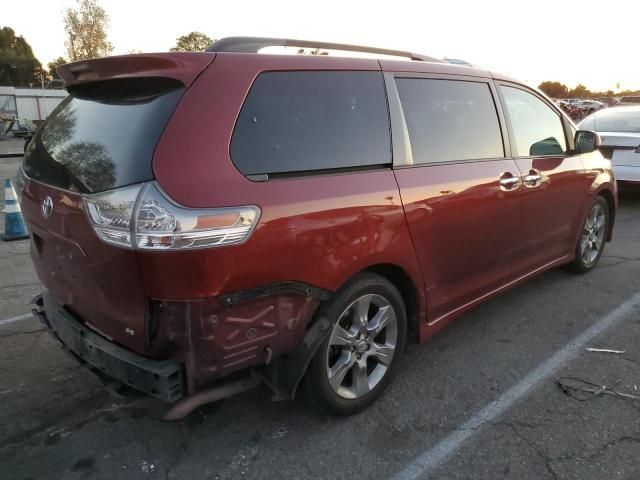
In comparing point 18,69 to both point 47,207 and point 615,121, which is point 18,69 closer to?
point 615,121

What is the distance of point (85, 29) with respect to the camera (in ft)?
168

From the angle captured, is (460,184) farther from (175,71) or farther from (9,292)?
(9,292)

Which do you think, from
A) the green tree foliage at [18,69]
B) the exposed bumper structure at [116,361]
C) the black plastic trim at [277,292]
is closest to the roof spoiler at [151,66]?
the black plastic trim at [277,292]

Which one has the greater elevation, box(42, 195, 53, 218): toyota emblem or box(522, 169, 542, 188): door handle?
box(42, 195, 53, 218): toyota emblem

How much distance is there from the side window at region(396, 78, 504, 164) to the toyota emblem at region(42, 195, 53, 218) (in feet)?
6.11

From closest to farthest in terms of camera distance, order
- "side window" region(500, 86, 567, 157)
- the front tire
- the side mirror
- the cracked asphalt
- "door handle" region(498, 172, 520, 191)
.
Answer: the cracked asphalt < the front tire < "door handle" region(498, 172, 520, 191) < "side window" region(500, 86, 567, 157) < the side mirror

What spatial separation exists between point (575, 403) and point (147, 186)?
8.27 ft

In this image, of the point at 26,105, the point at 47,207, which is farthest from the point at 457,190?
the point at 26,105

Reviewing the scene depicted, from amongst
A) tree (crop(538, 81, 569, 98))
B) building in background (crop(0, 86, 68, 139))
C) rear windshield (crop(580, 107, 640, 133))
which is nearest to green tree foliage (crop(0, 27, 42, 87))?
building in background (crop(0, 86, 68, 139))

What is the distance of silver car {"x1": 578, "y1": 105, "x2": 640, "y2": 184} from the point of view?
797 centimetres

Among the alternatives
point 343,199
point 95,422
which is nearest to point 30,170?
point 95,422

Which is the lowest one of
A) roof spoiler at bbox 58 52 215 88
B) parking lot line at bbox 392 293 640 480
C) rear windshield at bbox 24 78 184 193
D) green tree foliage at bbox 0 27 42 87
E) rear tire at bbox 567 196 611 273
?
parking lot line at bbox 392 293 640 480

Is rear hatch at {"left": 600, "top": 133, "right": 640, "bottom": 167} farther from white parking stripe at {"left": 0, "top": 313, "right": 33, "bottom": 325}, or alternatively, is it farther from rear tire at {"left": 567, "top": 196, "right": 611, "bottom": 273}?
white parking stripe at {"left": 0, "top": 313, "right": 33, "bottom": 325}

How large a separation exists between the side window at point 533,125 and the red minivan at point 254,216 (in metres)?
0.60
